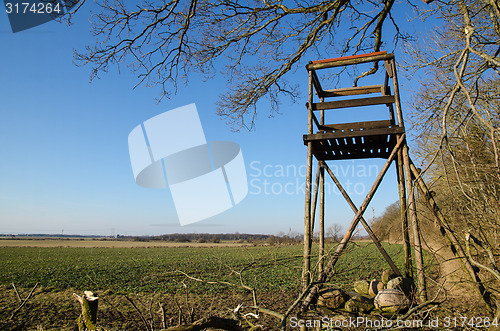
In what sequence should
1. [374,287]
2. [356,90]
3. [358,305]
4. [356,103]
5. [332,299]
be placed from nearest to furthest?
1. [358,305]
2. [332,299]
3. [356,103]
4. [374,287]
5. [356,90]

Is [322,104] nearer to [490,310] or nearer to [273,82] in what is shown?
[273,82]

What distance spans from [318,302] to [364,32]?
689 cm

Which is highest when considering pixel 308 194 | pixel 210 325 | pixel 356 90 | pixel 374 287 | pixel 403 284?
pixel 356 90

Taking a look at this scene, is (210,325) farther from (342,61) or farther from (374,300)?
(342,61)

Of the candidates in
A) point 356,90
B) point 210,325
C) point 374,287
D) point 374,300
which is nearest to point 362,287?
point 374,287

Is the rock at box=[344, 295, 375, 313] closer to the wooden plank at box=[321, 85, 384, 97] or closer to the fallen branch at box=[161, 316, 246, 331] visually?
the fallen branch at box=[161, 316, 246, 331]

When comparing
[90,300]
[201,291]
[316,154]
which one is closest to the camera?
[90,300]

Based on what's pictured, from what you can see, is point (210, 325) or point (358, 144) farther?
point (358, 144)

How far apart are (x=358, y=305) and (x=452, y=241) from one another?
77.9 inches

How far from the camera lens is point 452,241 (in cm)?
473

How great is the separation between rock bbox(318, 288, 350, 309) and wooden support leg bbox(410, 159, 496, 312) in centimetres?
208

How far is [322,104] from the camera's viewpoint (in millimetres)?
6176

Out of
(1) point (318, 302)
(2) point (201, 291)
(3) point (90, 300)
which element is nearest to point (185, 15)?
(3) point (90, 300)

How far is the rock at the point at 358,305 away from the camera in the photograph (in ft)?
17.7
